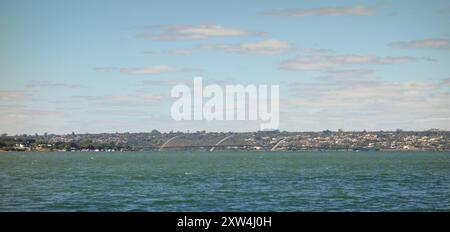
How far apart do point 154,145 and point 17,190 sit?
142436 mm

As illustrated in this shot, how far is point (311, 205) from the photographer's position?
127 feet

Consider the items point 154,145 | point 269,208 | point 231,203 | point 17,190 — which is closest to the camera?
point 269,208

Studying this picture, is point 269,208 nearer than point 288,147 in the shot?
Yes
